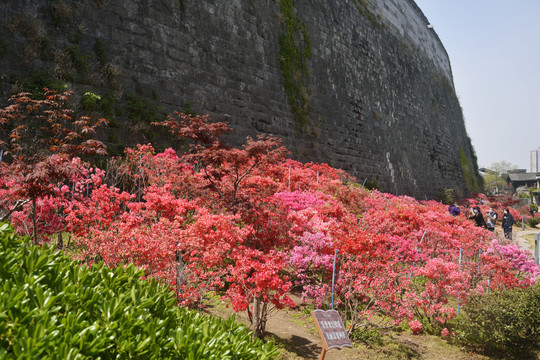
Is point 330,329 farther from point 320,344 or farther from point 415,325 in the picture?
point 415,325

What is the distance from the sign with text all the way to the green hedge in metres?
0.89

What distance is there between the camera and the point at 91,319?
195cm

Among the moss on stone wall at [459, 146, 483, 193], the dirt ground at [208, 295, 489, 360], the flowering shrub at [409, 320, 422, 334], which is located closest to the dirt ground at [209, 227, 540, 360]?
the dirt ground at [208, 295, 489, 360]

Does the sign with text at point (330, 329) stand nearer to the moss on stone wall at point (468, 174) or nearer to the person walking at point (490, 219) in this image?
the person walking at point (490, 219)

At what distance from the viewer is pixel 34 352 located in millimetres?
1450

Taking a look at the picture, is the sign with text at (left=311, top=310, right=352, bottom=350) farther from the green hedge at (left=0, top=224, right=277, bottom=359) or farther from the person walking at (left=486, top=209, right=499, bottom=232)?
the person walking at (left=486, top=209, right=499, bottom=232)

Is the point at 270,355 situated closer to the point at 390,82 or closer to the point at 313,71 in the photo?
the point at 313,71

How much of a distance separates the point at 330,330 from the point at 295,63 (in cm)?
1065

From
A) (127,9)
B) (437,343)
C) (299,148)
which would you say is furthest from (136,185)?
(299,148)

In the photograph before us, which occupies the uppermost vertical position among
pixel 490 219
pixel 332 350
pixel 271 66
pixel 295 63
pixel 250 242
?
pixel 295 63

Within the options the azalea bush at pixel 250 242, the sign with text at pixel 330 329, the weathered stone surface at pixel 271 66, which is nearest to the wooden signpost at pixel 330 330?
the sign with text at pixel 330 329

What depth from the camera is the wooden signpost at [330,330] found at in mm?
3121

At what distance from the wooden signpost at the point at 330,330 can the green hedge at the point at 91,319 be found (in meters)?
0.89

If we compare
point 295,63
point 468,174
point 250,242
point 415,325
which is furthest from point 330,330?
point 468,174
